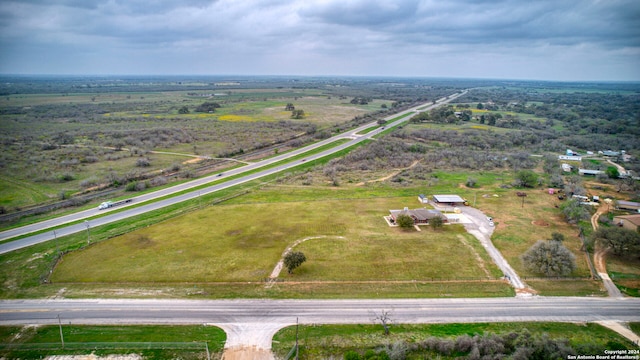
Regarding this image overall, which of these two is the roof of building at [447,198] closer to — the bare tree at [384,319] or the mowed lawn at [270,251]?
the mowed lawn at [270,251]

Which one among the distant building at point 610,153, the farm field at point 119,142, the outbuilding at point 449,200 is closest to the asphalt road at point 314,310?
the outbuilding at point 449,200

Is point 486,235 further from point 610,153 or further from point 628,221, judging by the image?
point 610,153

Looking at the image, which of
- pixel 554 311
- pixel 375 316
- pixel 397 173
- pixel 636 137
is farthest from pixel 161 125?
pixel 636 137

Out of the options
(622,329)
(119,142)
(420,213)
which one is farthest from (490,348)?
(119,142)

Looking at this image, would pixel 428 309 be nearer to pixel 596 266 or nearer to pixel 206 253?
pixel 596 266

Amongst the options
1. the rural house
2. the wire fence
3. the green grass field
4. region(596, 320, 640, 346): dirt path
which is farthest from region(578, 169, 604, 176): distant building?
the wire fence

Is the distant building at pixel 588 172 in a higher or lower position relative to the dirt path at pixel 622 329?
higher
